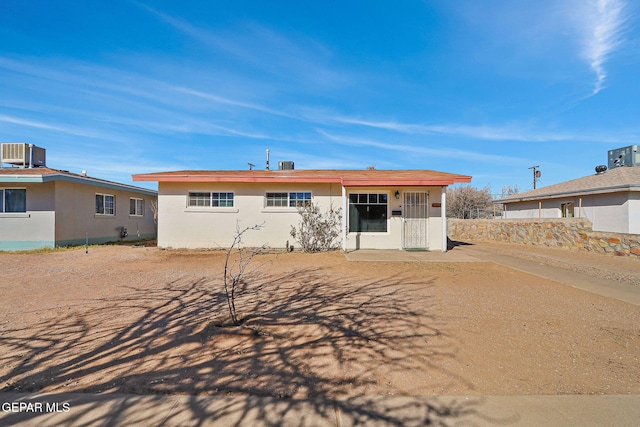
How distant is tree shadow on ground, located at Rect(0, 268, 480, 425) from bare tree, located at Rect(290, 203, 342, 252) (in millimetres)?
6586

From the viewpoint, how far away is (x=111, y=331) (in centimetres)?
418

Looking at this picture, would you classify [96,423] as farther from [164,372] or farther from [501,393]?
[501,393]

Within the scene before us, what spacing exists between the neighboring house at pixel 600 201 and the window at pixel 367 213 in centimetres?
1097

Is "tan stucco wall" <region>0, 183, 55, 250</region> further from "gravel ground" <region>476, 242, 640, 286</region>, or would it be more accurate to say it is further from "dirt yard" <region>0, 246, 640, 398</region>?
"gravel ground" <region>476, 242, 640, 286</region>

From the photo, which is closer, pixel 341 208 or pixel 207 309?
pixel 207 309

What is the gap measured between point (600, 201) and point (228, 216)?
17806 mm

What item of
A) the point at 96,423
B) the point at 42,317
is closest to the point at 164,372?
the point at 96,423

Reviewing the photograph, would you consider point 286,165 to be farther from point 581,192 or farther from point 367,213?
point 581,192

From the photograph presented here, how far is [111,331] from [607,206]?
65.6 feet

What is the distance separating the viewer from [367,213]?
12359 millimetres

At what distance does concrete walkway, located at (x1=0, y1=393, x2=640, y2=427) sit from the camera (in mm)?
2463

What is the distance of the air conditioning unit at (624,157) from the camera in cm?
1850

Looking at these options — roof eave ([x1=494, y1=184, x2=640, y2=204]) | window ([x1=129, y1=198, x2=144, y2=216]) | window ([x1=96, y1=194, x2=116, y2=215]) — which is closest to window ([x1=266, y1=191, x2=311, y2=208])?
window ([x1=96, y1=194, x2=116, y2=215])

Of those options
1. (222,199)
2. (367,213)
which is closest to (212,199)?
(222,199)
